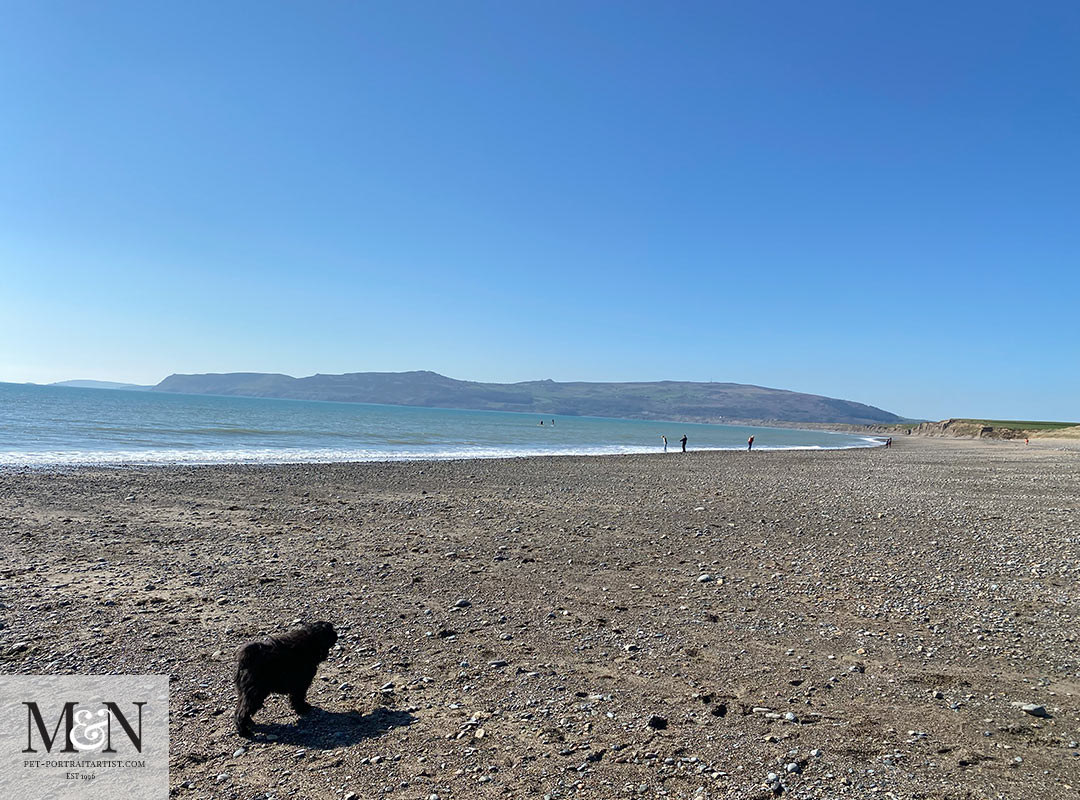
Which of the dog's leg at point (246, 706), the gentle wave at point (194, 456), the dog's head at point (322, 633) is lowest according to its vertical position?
the gentle wave at point (194, 456)

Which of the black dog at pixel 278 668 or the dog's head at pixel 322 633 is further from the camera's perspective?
the dog's head at pixel 322 633

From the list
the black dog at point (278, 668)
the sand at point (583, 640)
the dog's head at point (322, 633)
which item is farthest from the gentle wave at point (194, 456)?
the black dog at point (278, 668)

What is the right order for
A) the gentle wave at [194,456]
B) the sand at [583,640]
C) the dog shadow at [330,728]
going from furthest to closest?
1. the gentle wave at [194,456]
2. the dog shadow at [330,728]
3. the sand at [583,640]

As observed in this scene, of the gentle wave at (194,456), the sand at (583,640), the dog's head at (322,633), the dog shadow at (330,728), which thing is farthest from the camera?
the gentle wave at (194,456)

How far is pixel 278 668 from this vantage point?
195 inches

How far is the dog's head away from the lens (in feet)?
17.6

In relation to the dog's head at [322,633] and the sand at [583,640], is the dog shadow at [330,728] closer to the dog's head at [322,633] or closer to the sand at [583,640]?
the sand at [583,640]

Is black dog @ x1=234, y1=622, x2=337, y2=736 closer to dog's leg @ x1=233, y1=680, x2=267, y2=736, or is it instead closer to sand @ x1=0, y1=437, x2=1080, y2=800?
dog's leg @ x1=233, y1=680, x2=267, y2=736

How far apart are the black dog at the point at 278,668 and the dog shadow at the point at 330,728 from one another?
0.14m

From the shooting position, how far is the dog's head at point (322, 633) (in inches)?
212

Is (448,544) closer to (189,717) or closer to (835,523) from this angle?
(189,717)

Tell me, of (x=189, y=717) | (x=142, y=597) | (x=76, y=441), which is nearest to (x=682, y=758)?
(x=189, y=717)

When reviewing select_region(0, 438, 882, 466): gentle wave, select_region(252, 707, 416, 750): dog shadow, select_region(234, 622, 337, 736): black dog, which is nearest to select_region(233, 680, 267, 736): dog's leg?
select_region(234, 622, 337, 736): black dog

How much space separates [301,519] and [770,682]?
11230 millimetres
